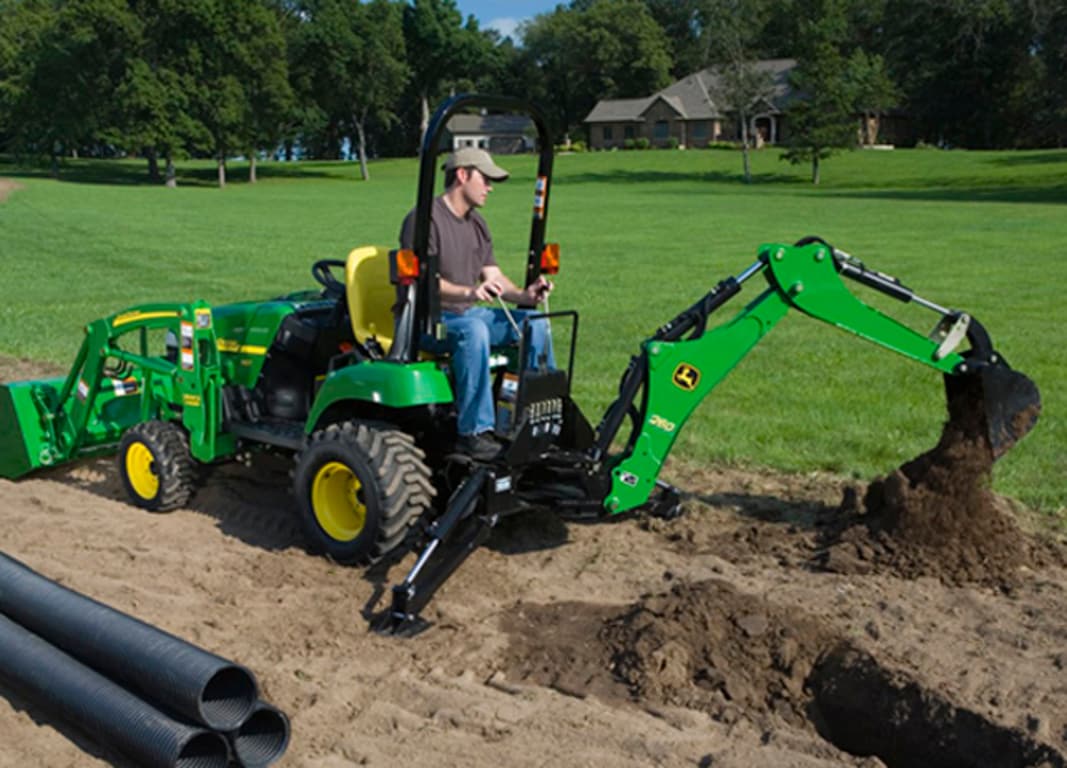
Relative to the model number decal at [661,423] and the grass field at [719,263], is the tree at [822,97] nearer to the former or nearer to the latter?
the grass field at [719,263]

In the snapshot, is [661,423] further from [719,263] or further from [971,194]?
[971,194]

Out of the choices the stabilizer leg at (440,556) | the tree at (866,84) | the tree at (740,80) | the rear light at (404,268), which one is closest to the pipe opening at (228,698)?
the stabilizer leg at (440,556)

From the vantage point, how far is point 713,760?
400 cm

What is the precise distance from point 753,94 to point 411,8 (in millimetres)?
34065

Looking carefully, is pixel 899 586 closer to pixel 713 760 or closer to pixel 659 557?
pixel 659 557

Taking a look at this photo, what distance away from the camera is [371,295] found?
6.28 m

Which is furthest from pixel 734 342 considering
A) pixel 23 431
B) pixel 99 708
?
pixel 23 431

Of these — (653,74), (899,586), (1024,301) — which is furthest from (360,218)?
(653,74)

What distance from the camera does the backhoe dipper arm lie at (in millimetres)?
5629

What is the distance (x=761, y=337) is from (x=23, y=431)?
5022 mm

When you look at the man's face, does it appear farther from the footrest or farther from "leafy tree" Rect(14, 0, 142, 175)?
"leafy tree" Rect(14, 0, 142, 175)

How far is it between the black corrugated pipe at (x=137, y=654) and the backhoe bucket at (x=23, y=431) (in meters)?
2.80

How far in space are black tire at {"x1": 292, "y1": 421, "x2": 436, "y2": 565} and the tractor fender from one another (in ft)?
0.56

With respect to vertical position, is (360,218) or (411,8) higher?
(411,8)
